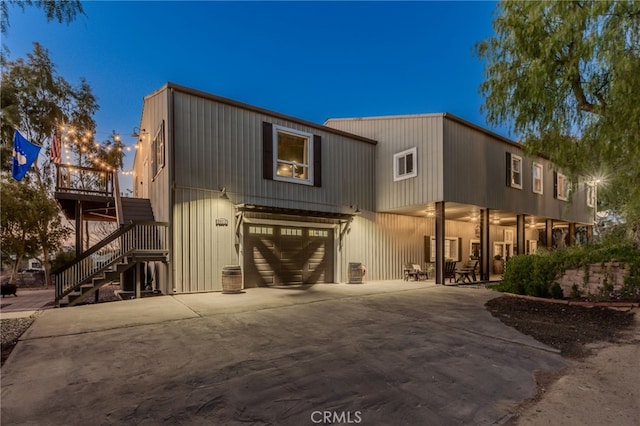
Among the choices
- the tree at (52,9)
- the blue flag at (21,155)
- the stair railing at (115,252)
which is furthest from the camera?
the blue flag at (21,155)

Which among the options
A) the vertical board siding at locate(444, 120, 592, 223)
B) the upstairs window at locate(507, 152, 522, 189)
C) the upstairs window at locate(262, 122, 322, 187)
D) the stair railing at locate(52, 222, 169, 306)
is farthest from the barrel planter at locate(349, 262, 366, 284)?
the upstairs window at locate(507, 152, 522, 189)

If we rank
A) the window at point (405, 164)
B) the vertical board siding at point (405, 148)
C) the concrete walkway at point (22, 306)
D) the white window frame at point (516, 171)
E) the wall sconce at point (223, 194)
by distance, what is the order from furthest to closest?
1. the white window frame at point (516, 171)
2. the window at point (405, 164)
3. the vertical board siding at point (405, 148)
4. the wall sconce at point (223, 194)
5. the concrete walkway at point (22, 306)

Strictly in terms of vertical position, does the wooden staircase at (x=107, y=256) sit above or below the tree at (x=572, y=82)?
below

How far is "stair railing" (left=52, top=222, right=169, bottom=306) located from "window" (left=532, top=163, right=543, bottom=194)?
1600cm

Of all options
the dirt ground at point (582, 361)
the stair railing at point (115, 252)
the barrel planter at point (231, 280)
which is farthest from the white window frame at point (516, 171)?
the stair railing at point (115, 252)

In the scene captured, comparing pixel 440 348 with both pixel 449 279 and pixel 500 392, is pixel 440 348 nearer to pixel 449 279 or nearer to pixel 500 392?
pixel 500 392

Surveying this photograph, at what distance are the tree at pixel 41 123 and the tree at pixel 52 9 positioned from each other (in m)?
16.2

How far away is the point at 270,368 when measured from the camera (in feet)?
12.4

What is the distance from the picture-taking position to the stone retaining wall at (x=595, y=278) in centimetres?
706

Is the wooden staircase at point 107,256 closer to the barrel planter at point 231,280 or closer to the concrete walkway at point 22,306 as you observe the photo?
the concrete walkway at point 22,306

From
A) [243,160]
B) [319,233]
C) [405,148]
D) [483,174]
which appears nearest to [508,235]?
[483,174]

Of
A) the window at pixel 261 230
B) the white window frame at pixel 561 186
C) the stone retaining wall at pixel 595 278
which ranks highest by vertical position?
the white window frame at pixel 561 186

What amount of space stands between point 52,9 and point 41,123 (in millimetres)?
18582

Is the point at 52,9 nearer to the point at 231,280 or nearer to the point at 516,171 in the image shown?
the point at 231,280
